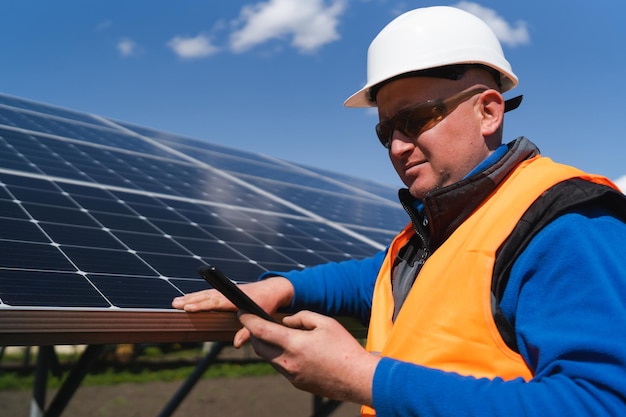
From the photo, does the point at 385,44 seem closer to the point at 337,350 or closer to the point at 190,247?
the point at 337,350

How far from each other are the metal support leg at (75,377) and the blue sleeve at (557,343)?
235 cm

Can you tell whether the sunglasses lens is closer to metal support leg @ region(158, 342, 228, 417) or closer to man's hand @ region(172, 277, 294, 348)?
man's hand @ region(172, 277, 294, 348)

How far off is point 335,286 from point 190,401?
11492mm

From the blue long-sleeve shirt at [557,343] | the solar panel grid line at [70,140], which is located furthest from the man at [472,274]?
the solar panel grid line at [70,140]

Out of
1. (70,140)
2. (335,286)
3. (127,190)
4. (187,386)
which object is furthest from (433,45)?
(70,140)

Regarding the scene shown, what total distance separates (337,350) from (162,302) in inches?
59.3

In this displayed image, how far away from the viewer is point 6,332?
8.27 ft

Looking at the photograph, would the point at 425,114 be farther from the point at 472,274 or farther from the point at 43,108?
the point at 43,108

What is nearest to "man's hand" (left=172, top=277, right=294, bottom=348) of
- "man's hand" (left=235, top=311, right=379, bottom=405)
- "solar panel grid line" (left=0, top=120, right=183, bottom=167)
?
"man's hand" (left=235, top=311, right=379, bottom=405)

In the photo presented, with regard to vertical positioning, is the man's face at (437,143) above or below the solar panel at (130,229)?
above

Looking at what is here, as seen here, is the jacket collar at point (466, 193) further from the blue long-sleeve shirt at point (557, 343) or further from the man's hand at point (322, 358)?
the man's hand at point (322, 358)

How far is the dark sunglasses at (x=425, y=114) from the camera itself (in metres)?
2.37

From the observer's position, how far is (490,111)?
2.40 metres

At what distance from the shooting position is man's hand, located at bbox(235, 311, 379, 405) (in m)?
1.92
